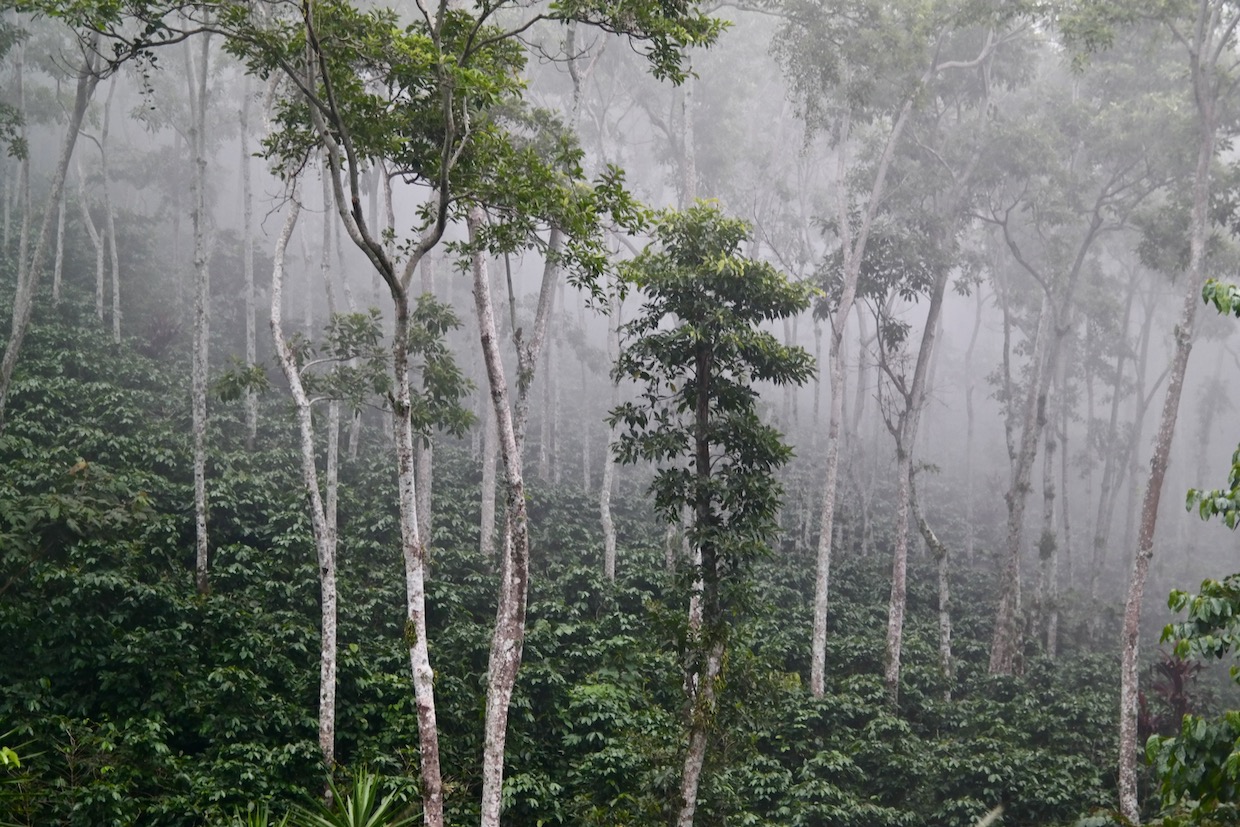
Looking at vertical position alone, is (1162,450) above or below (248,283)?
below

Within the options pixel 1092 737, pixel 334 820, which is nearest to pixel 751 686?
pixel 334 820

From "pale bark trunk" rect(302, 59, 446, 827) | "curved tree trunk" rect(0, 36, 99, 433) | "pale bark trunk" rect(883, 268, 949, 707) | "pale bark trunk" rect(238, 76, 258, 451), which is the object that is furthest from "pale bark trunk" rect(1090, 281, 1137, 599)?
"curved tree trunk" rect(0, 36, 99, 433)

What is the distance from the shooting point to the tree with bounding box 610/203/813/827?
8.82 meters

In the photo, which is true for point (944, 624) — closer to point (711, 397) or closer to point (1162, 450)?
point (1162, 450)

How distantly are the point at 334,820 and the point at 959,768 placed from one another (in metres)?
8.58

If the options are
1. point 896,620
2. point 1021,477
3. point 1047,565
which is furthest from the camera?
point 1047,565

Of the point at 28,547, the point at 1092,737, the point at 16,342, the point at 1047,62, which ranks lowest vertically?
the point at 1092,737

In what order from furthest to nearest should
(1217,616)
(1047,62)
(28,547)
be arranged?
(1047,62) → (28,547) → (1217,616)

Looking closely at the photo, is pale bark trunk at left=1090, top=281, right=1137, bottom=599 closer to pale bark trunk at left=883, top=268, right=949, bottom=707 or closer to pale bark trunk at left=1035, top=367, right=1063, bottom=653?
pale bark trunk at left=1035, top=367, right=1063, bottom=653

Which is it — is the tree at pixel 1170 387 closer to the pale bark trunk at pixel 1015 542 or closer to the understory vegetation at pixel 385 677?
the understory vegetation at pixel 385 677

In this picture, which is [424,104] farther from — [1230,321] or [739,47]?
[1230,321]

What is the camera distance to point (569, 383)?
40.8m

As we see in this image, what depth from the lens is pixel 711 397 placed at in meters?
9.70

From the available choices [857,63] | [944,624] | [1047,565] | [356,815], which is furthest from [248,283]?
[1047,565]
